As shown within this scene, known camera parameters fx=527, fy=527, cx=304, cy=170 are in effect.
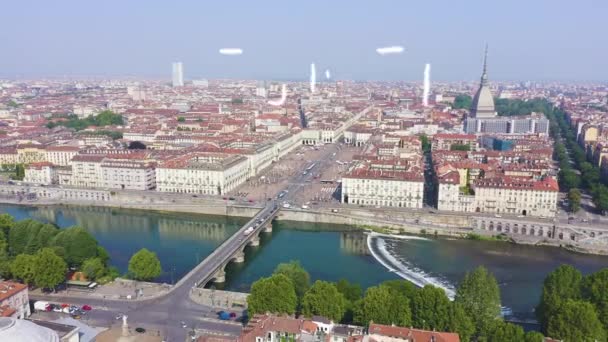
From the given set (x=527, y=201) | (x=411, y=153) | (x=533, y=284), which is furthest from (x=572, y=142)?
(x=533, y=284)

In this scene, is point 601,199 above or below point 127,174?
below

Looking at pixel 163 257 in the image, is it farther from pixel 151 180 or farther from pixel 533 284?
pixel 533 284

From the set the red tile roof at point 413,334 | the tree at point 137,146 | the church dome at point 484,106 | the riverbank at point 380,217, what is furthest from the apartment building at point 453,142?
the red tile roof at point 413,334

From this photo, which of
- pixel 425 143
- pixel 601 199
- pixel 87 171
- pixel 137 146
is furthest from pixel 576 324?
pixel 425 143

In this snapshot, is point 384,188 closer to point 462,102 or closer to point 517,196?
point 517,196

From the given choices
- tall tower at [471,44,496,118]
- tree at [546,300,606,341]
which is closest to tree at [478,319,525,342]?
tree at [546,300,606,341]

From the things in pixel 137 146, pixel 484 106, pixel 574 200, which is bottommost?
pixel 574 200
